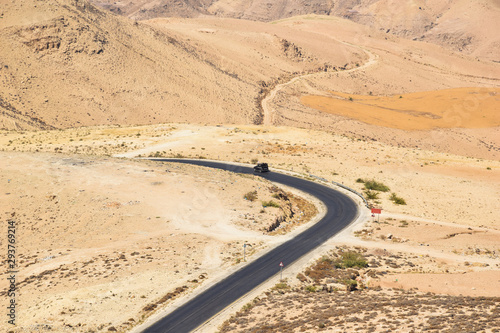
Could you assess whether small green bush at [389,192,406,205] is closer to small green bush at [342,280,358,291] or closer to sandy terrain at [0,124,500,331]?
sandy terrain at [0,124,500,331]

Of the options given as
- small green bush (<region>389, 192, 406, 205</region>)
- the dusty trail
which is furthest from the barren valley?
the dusty trail

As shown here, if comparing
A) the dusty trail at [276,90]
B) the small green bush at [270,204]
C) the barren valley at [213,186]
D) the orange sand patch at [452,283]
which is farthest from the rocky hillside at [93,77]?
the orange sand patch at [452,283]

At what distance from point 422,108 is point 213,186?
8837 centimetres

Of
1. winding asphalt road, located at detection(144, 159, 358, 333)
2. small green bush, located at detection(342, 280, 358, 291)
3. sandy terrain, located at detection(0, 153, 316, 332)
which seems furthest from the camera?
small green bush, located at detection(342, 280, 358, 291)

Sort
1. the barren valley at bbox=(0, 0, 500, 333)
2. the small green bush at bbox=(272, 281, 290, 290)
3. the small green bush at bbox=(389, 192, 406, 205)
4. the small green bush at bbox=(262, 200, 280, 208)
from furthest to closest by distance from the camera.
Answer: the small green bush at bbox=(389, 192, 406, 205), the small green bush at bbox=(262, 200, 280, 208), the small green bush at bbox=(272, 281, 290, 290), the barren valley at bbox=(0, 0, 500, 333)

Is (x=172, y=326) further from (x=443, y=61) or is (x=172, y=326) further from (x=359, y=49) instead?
(x=443, y=61)

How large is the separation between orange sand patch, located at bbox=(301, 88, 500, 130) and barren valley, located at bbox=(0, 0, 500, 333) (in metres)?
0.74

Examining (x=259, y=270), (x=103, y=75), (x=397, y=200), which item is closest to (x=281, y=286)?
(x=259, y=270)

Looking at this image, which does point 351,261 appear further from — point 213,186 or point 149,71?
point 149,71

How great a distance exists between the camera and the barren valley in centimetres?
2742

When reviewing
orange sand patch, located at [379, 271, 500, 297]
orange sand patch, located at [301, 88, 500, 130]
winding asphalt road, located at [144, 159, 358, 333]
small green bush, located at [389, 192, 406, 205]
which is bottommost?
winding asphalt road, located at [144, 159, 358, 333]

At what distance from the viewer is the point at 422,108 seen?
4779 inches

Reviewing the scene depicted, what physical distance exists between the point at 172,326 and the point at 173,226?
14.1 meters

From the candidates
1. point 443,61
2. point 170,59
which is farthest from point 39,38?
point 443,61
